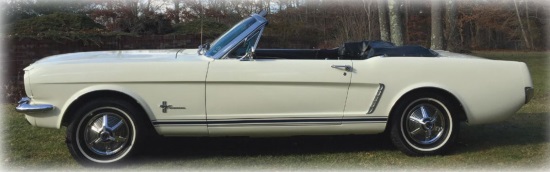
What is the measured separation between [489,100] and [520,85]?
0.34 metres

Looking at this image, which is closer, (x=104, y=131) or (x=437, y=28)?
(x=104, y=131)

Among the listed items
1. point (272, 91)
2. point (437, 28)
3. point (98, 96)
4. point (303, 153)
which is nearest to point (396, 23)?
point (437, 28)

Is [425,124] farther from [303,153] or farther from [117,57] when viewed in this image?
[117,57]

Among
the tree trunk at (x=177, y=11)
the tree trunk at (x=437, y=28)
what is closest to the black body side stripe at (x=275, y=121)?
the tree trunk at (x=437, y=28)

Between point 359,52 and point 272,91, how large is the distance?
130 centimetres

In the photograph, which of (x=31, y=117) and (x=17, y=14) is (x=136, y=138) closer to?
(x=31, y=117)

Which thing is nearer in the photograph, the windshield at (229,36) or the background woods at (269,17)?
the windshield at (229,36)

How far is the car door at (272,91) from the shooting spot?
4367mm

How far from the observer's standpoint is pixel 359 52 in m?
5.26

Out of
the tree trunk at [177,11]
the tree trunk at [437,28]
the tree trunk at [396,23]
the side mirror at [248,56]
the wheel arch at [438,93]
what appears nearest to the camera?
the side mirror at [248,56]

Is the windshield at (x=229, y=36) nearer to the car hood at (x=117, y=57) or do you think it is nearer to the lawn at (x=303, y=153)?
the car hood at (x=117, y=57)

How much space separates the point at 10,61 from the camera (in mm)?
9102

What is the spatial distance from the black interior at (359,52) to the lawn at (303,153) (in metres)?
0.89

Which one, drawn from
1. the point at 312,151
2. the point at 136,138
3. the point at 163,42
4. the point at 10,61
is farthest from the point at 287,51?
the point at 10,61
